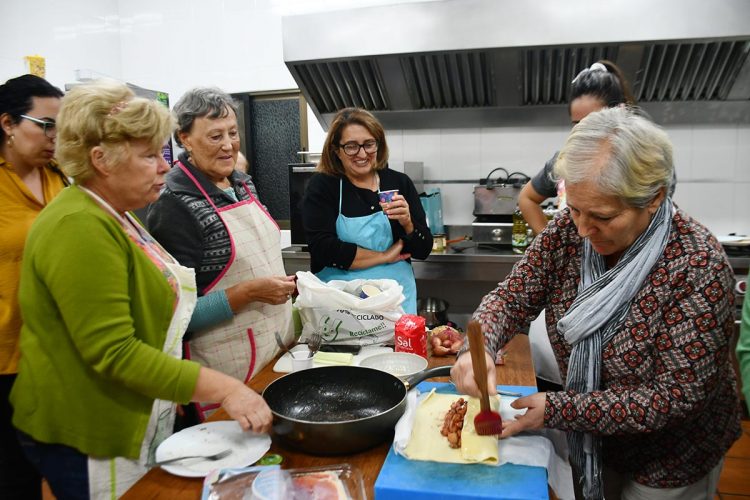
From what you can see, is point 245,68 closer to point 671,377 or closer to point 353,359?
point 353,359

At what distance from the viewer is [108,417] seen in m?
1.31

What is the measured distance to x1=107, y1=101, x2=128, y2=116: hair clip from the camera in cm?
127

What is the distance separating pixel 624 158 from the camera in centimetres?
117

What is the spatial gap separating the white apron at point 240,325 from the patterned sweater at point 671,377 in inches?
40.2

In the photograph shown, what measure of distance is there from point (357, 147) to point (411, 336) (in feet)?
3.65

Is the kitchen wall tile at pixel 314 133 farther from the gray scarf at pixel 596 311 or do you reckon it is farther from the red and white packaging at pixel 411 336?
the gray scarf at pixel 596 311

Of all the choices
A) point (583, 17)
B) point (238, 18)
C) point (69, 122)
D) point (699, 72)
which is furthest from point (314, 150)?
point (69, 122)

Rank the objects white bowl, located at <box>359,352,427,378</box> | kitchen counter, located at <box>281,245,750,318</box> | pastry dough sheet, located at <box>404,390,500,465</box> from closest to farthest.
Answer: pastry dough sheet, located at <box>404,390,500,465</box>, white bowl, located at <box>359,352,427,378</box>, kitchen counter, located at <box>281,245,750,318</box>

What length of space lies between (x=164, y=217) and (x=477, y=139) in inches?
117

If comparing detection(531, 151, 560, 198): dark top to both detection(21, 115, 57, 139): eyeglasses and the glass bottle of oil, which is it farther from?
detection(21, 115, 57, 139): eyeglasses

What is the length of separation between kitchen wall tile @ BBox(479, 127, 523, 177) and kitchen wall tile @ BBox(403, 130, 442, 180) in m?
0.35

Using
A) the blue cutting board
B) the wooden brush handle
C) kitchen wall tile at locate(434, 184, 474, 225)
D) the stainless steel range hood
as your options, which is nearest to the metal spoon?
the blue cutting board

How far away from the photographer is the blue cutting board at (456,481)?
1064 mm

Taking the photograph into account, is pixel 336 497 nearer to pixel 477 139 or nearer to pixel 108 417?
pixel 108 417
